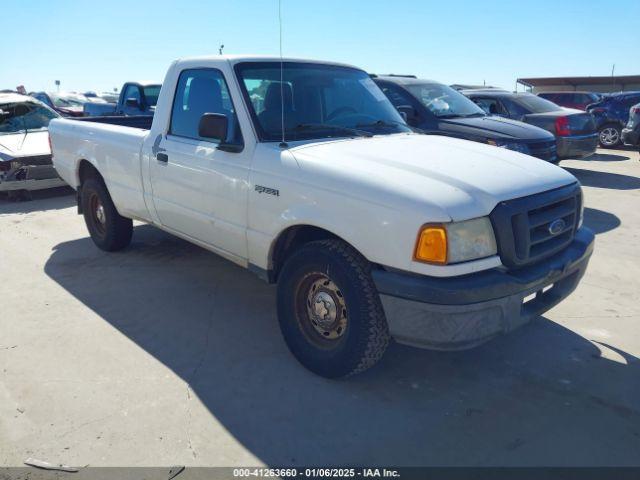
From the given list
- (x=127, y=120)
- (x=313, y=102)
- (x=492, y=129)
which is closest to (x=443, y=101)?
(x=492, y=129)

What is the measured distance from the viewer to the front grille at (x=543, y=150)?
25.0ft

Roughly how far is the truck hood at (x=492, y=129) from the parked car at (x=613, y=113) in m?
8.17

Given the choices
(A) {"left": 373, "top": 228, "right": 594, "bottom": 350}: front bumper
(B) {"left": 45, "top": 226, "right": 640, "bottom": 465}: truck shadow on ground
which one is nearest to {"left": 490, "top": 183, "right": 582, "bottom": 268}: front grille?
(A) {"left": 373, "top": 228, "right": 594, "bottom": 350}: front bumper

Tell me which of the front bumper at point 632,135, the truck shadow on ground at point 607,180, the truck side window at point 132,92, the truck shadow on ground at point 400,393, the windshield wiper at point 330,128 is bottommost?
the truck shadow on ground at point 400,393

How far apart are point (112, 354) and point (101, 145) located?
2.43 meters

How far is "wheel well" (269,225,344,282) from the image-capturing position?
333 cm

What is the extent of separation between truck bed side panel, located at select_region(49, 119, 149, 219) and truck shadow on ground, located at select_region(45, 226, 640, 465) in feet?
3.30

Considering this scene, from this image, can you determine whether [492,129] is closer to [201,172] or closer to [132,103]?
[201,172]

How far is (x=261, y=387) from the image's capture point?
3.22 metres

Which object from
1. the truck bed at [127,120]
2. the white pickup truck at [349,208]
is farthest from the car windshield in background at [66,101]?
the white pickup truck at [349,208]

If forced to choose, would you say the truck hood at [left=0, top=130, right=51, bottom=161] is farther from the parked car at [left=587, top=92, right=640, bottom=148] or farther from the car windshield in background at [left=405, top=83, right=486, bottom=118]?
the parked car at [left=587, top=92, right=640, bottom=148]

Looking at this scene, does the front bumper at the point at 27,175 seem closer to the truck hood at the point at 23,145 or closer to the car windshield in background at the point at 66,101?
the truck hood at the point at 23,145

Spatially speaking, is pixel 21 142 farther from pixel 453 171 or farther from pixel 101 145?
pixel 453 171

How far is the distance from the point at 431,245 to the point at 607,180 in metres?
8.91
